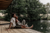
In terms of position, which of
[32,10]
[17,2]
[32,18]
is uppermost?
[17,2]

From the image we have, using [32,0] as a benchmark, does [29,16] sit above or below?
below

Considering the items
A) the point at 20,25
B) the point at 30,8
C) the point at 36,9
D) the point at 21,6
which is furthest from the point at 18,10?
the point at 20,25

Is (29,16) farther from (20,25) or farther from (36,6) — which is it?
(20,25)

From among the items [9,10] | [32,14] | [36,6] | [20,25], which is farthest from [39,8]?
[20,25]

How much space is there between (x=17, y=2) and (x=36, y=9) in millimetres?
5208

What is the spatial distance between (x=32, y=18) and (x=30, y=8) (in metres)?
2.68

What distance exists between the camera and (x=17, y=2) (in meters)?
18.9

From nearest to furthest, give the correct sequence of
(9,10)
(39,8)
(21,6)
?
1. (21,6)
2. (9,10)
3. (39,8)

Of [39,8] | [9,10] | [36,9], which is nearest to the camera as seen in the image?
[9,10]

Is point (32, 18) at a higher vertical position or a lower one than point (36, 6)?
lower

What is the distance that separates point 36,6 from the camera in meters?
22.2

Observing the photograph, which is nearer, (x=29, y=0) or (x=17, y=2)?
(x=17, y=2)

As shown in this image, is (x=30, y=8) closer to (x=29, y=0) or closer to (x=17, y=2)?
(x=29, y=0)

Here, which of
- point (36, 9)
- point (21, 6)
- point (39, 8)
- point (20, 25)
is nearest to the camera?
point (20, 25)
